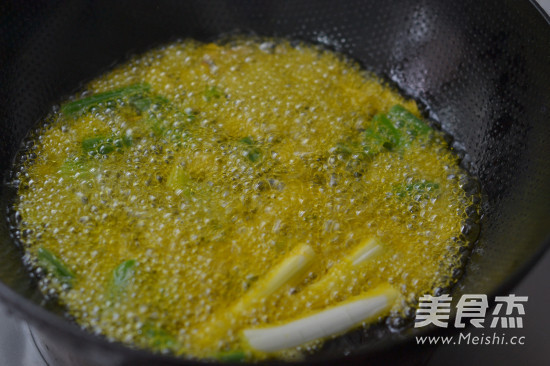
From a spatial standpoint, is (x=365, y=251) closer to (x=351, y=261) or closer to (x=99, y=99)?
(x=351, y=261)

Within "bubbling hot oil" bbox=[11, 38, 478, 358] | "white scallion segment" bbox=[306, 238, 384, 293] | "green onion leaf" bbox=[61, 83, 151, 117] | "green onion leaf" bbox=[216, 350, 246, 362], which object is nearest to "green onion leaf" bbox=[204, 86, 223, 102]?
"bubbling hot oil" bbox=[11, 38, 478, 358]

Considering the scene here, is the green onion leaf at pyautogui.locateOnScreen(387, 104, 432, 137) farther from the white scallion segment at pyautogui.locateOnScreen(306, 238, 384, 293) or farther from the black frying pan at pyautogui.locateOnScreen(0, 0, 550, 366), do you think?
the white scallion segment at pyautogui.locateOnScreen(306, 238, 384, 293)

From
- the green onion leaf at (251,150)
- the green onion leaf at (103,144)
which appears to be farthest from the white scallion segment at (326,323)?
the green onion leaf at (103,144)

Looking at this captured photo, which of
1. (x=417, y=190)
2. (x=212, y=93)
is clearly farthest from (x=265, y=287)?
(x=212, y=93)

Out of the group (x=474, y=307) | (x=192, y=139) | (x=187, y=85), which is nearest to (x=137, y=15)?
(x=187, y=85)

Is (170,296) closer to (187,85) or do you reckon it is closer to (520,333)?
(187,85)

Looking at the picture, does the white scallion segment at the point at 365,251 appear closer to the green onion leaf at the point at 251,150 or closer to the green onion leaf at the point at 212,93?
the green onion leaf at the point at 251,150
